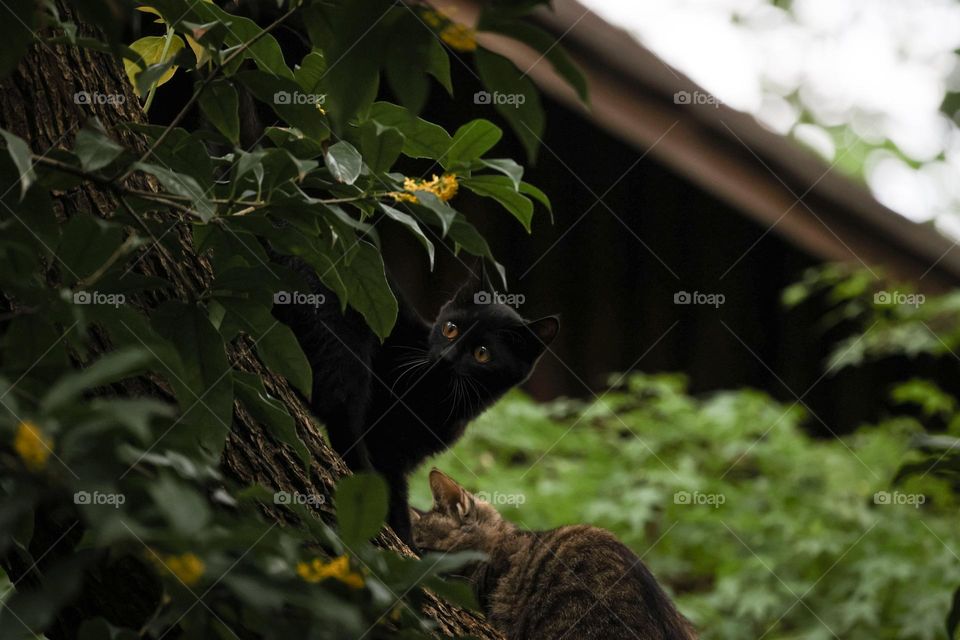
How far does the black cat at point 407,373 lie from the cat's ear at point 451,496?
8 centimetres

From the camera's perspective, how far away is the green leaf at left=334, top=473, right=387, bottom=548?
2.86ft

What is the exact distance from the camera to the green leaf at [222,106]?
48.6 inches

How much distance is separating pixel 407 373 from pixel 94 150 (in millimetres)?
1831

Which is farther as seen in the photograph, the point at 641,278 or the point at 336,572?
the point at 641,278

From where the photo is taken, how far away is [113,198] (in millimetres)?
1415

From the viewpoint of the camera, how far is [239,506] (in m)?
1.00

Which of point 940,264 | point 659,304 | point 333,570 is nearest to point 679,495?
point 659,304

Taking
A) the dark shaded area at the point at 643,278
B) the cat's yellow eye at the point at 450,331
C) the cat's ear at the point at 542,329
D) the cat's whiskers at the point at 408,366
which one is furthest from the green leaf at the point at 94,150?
the dark shaded area at the point at 643,278

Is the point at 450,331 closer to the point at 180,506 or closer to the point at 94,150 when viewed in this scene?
the point at 94,150

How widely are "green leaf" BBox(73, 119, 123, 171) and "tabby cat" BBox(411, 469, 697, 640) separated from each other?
1.29 m

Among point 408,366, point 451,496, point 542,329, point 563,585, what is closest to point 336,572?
point 563,585

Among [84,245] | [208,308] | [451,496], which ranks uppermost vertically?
[84,245]

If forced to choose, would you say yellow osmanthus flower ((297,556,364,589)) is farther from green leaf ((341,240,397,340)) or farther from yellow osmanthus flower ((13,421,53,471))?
green leaf ((341,240,397,340))

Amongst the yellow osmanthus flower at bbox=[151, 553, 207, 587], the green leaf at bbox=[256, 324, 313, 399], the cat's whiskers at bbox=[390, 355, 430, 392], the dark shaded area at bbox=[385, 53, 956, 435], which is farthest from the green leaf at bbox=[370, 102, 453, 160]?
the dark shaded area at bbox=[385, 53, 956, 435]
